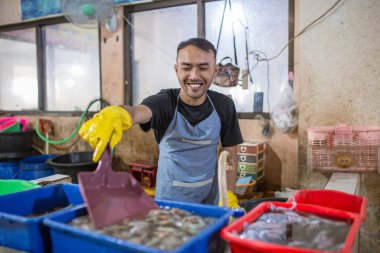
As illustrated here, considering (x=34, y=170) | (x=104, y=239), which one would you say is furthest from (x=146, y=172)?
(x=104, y=239)

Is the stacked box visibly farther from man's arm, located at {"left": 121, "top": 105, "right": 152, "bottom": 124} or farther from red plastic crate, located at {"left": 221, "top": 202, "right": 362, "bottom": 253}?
red plastic crate, located at {"left": 221, "top": 202, "right": 362, "bottom": 253}

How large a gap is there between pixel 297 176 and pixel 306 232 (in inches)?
101

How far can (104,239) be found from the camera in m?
0.93

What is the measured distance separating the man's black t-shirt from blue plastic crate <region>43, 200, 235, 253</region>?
91 cm

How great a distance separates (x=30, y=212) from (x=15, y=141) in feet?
12.1

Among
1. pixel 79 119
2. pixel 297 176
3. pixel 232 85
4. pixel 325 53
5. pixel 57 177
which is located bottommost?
pixel 297 176

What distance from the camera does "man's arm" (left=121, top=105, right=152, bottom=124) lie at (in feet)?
5.38

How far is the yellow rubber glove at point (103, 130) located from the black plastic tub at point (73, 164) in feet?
8.42

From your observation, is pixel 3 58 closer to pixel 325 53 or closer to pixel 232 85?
pixel 232 85

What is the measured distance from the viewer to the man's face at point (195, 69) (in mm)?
2045

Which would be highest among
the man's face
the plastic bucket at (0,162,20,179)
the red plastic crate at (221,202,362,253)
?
the man's face

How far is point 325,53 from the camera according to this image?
123 inches

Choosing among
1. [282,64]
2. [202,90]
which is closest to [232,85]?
[282,64]

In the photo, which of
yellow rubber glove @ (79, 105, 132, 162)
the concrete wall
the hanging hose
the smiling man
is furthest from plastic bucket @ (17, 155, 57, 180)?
yellow rubber glove @ (79, 105, 132, 162)
